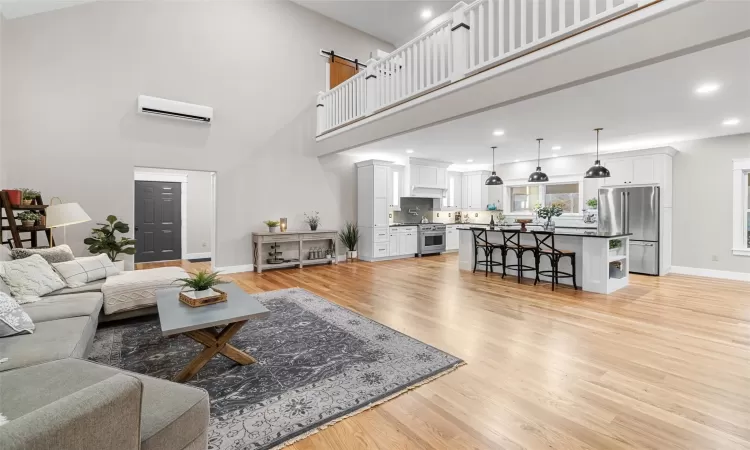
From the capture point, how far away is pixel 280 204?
23.6 ft

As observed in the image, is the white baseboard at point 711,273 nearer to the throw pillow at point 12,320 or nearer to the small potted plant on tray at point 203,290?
the small potted plant on tray at point 203,290

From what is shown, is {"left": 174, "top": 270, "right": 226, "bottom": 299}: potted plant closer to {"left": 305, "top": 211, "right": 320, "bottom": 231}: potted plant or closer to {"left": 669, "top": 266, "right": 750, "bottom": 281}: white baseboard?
{"left": 305, "top": 211, "right": 320, "bottom": 231}: potted plant

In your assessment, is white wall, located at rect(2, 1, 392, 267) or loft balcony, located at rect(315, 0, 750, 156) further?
white wall, located at rect(2, 1, 392, 267)

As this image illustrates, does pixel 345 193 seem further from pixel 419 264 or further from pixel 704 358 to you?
pixel 704 358

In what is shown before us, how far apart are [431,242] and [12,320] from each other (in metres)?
7.97

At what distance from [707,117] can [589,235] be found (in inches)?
91.8

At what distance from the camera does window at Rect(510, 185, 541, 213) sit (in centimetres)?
913

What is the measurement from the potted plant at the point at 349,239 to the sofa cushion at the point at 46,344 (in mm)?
5917

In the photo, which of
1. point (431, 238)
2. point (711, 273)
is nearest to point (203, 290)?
point (431, 238)

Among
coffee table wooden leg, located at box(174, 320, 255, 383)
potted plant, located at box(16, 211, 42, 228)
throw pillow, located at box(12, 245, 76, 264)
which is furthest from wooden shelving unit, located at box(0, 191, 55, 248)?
coffee table wooden leg, located at box(174, 320, 255, 383)

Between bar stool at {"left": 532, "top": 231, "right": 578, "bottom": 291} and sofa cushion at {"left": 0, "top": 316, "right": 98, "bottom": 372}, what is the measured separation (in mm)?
5336

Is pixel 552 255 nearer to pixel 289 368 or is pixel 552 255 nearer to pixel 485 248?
pixel 485 248

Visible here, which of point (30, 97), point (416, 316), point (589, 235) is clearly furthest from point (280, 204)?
point (589, 235)

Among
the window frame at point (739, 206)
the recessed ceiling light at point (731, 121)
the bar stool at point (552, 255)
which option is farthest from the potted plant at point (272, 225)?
the window frame at point (739, 206)
